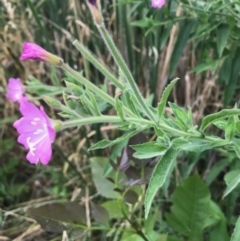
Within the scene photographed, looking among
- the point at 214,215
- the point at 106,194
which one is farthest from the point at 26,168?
the point at 214,215

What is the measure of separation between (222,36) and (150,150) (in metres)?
0.51

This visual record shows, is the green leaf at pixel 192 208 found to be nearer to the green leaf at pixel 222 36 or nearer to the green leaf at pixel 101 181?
the green leaf at pixel 101 181

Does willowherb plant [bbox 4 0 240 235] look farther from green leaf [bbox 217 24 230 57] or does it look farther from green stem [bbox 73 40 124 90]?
green leaf [bbox 217 24 230 57]

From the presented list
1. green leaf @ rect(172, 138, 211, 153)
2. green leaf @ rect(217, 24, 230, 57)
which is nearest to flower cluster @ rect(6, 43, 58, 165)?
green leaf @ rect(172, 138, 211, 153)

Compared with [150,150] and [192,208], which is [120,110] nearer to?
[150,150]

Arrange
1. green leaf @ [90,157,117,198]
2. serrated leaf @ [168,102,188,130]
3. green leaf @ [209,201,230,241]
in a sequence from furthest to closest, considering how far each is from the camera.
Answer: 1. green leaf @ [90,157,117,198]
2. green leaf @ [209,201,230,241]
3. serrated leaf @ [168,102,188,130]

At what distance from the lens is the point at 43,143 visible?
0.92 m

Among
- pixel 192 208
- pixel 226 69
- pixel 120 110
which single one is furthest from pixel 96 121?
pixel 226 69

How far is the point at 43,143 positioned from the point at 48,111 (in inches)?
40.9

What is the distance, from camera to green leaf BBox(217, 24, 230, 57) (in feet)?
4.30

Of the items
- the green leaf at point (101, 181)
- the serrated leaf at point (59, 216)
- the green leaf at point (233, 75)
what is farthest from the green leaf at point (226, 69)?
the serrated leaf at point (59, 216)

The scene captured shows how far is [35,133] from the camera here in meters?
0.97

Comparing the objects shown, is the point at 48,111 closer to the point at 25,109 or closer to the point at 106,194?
the point at 106,194

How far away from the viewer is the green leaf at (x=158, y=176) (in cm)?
87
